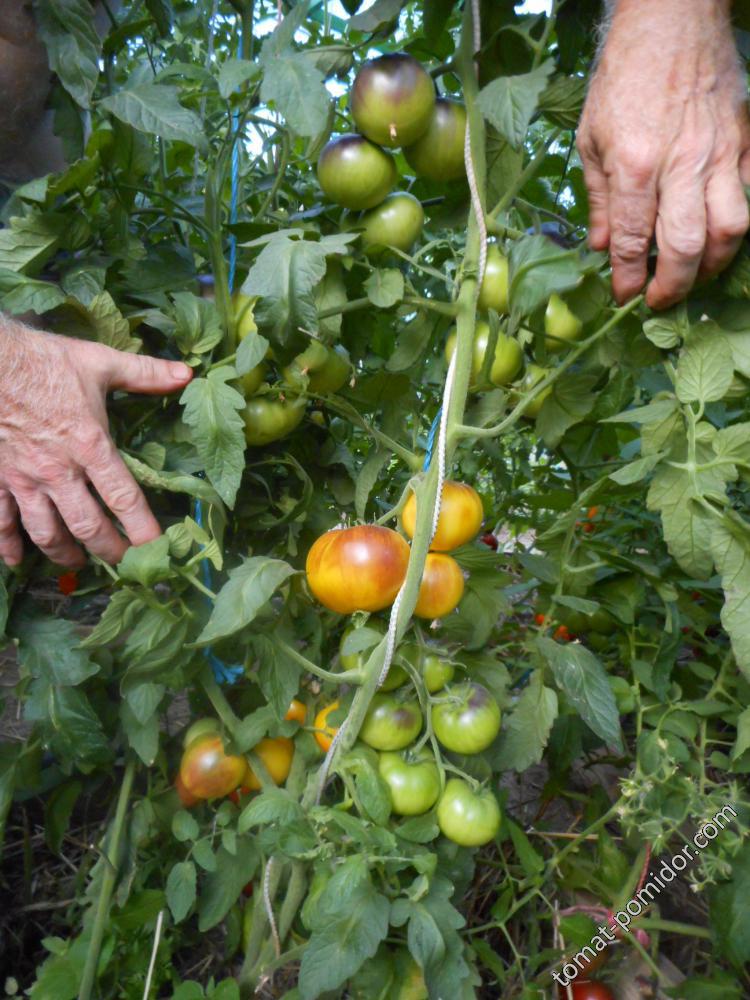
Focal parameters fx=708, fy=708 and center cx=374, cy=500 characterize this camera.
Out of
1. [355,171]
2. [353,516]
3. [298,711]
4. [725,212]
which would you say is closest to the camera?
[725,212]

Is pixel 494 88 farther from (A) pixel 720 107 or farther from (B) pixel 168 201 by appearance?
(B) pixel 168 201

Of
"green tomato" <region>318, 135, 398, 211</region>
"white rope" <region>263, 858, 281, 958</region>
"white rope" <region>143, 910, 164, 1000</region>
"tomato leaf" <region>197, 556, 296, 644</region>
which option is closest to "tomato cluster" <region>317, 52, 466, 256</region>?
"green tomato" <region>318, 135, 398, 211</region>

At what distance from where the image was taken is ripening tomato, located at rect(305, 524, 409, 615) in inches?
25.3

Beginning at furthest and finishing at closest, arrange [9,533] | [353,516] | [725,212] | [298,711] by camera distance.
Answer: [353,516]
[298,711]
[9,533]
[725,212]

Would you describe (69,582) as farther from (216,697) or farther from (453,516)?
(453,516)

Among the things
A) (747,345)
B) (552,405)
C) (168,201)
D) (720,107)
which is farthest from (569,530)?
(168,201)

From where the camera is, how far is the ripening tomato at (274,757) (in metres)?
0.84

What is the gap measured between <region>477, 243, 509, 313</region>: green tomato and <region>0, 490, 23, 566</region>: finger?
531 mm

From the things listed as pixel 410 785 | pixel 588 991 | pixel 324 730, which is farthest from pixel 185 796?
pixel 588 991

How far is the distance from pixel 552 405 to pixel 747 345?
0.20 meters

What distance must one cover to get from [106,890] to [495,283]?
2.70 ft

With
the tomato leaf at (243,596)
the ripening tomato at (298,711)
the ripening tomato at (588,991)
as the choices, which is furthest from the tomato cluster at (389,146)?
the ripening tomato at (588,991)

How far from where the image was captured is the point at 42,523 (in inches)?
29.2

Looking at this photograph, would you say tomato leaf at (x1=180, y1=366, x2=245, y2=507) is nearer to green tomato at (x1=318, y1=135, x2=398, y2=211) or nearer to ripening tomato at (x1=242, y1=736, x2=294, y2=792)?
green tomato at (x1=318, y1=135, x2=398, y2=211)
